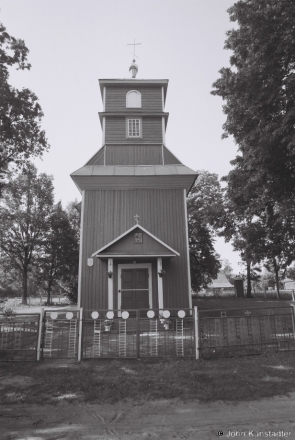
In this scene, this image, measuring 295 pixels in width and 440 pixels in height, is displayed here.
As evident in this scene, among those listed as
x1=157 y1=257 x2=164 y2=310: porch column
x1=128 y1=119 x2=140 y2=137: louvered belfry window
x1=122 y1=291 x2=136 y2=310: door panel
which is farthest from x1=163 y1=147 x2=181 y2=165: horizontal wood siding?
x1=122 y1=291 x2=136 y2=310: door panel

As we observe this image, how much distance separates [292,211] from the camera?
15367 millimetres

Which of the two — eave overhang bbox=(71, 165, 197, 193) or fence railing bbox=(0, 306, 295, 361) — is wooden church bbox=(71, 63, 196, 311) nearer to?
eave overhang bbox=(71, 165, 197, 193)

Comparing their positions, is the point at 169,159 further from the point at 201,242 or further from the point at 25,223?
the point at 25,223

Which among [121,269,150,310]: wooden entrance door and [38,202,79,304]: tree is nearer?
[121,269,150,310]: wooden entrance door

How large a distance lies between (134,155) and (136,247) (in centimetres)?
608

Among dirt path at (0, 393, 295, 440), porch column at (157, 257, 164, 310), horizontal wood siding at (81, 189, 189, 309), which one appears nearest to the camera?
dirt path at (0, 393, 295, 440)

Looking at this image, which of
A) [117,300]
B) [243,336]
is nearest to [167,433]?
[243,336]

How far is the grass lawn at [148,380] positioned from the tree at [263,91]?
32.1 feet

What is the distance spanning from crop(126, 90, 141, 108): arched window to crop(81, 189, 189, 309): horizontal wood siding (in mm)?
5895

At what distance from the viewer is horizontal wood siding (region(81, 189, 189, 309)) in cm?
1491

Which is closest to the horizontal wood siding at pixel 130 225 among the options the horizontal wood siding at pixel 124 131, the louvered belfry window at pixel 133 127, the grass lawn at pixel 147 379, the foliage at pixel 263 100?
the horizontal wood siding at pixel 124 131

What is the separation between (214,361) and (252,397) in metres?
2.31

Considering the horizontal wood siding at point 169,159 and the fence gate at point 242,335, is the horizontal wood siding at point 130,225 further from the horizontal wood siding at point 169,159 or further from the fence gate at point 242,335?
the fence gate at point 242,335

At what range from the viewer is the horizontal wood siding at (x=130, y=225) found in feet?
48.9
